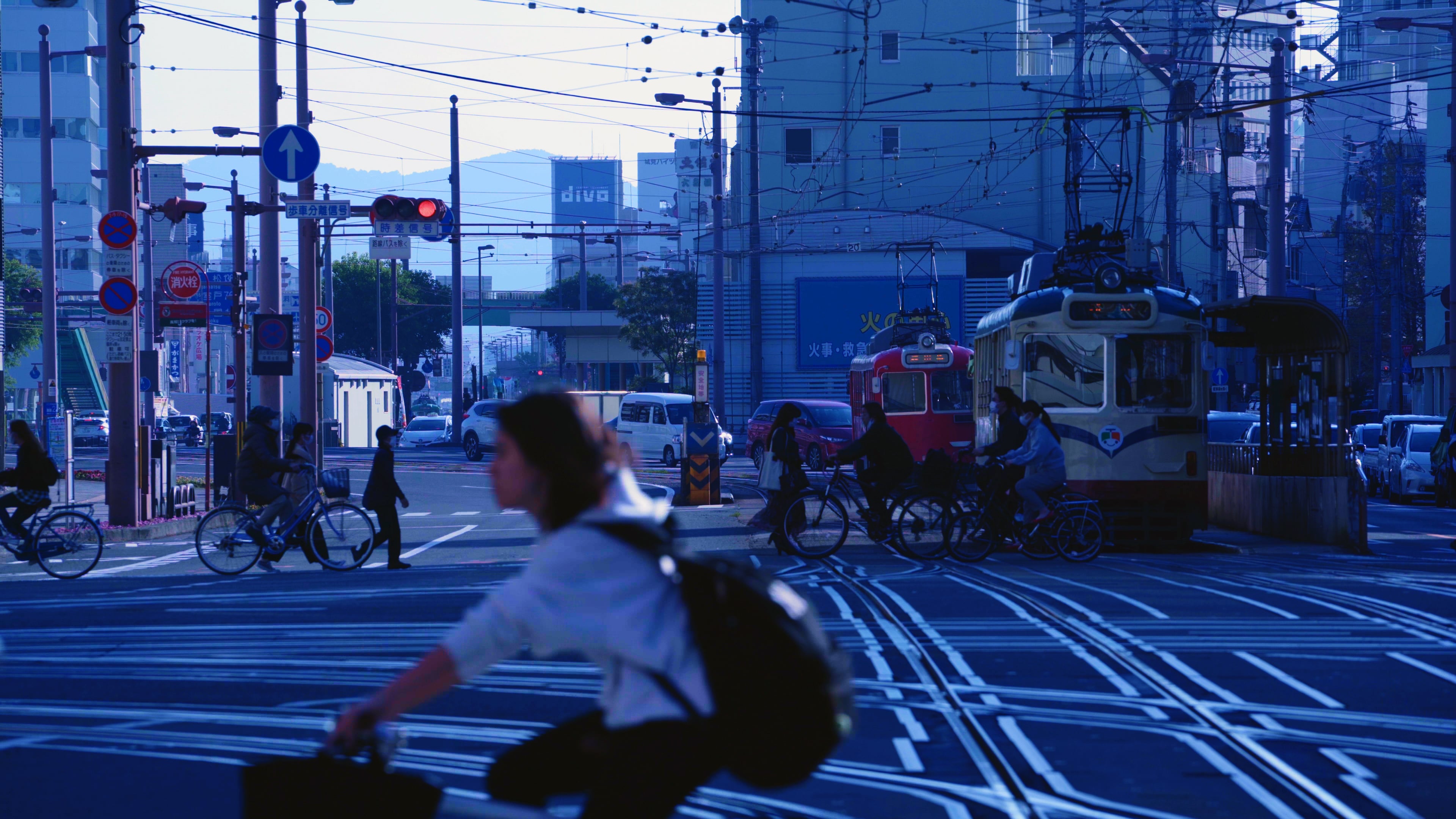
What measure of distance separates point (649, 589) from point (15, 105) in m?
86.8

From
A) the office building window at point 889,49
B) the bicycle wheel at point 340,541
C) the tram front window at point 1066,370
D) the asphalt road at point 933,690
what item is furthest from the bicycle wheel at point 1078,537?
the office building window at point 889,49

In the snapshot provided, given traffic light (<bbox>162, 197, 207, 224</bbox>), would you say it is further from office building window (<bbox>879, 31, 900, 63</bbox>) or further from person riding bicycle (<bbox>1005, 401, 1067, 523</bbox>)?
office building window (<bbox>879, 31, 900, 63</bbox>)

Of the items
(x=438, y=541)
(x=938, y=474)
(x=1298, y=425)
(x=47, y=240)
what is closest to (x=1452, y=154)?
(x=1298, y=425)

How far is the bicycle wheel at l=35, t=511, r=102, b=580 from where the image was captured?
1577cm

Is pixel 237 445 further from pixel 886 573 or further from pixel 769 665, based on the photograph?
pixel 769 665

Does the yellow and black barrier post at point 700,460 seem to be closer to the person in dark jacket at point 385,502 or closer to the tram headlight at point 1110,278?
the tram headlight at point 1110,278

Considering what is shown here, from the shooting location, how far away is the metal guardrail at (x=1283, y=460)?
1870 centimetres

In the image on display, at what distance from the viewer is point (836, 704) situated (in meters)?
3.14

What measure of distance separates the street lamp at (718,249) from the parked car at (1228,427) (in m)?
15.6

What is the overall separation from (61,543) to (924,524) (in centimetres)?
880

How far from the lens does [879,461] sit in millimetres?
16891

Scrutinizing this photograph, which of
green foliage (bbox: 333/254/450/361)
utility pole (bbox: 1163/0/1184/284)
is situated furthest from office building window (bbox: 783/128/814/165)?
green foliage (bbox: 333/254/450/361)

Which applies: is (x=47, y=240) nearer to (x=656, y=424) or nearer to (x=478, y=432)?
(x=656, y=424)

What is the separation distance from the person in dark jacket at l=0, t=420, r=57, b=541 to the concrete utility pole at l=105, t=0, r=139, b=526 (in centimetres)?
476
